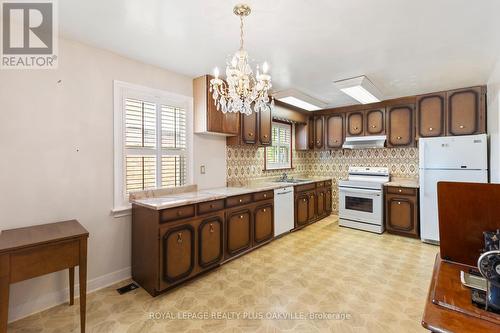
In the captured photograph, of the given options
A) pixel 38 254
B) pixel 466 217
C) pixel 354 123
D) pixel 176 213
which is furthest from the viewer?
pixel 354 123

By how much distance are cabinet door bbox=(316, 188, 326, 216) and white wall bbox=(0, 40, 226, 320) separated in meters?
3.55

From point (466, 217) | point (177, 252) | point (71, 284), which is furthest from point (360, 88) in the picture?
point (71, 284)

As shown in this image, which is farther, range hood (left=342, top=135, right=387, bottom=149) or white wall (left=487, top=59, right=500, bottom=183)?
range hood (left=342, top=135, right=387, bottom=149)

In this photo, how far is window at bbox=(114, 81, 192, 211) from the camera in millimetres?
2596

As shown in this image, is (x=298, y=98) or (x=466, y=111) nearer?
(x=466, y=111)

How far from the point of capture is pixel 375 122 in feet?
15.1

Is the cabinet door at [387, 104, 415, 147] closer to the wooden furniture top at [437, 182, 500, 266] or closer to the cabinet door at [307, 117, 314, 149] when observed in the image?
the cabinet door at [307, 117, 314, 149]

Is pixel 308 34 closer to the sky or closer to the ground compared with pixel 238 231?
closer to the sky

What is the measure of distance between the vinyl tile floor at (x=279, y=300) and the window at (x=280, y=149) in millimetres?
2026

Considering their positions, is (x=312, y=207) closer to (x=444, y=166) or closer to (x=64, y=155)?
(x=444, y=166)

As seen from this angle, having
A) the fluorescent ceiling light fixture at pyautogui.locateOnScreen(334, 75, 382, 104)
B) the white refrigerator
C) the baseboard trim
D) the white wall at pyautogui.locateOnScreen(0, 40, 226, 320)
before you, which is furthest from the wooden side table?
the white refrigerator

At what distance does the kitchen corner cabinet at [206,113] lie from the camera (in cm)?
311

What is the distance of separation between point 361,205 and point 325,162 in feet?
4.94

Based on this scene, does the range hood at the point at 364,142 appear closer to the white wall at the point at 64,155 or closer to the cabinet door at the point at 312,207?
the cabinet door at the point at 312,207
